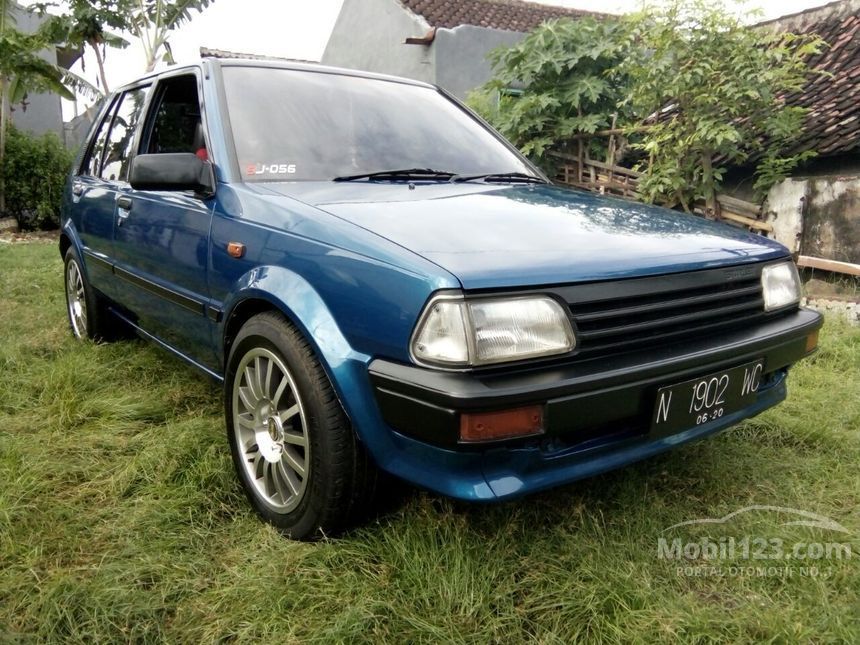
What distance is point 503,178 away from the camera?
8.90 feet

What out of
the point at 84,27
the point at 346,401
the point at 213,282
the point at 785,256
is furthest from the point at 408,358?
the point at 84,27

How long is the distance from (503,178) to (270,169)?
0.96 meters

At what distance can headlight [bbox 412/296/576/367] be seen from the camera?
1530 mm

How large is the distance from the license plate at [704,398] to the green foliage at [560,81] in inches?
212

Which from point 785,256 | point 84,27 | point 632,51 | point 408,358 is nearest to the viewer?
point 408,358

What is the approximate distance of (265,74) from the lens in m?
2.64

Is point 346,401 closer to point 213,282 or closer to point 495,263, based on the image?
point 495,263

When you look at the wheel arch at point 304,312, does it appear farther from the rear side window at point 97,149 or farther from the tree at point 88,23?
the tree at point 88,23

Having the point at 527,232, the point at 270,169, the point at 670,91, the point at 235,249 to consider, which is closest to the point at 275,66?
the point at 270,169

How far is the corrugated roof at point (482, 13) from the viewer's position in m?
12.8

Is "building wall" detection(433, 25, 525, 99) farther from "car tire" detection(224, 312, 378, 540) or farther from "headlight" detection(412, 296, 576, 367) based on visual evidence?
"headlight" detection(412, 296, 576, 367)

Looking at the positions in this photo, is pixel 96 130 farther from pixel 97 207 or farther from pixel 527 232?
pixel 527 232

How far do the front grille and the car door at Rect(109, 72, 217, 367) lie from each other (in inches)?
55.6

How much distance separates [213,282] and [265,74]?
3.06 ft
